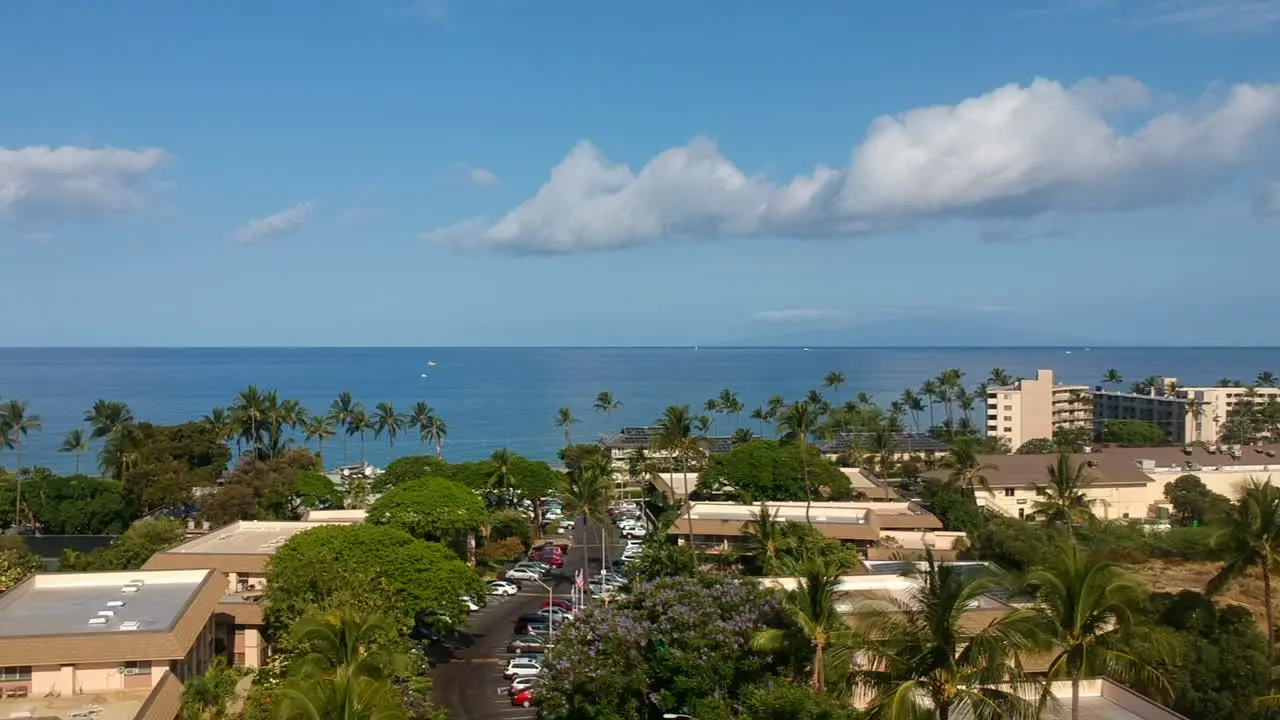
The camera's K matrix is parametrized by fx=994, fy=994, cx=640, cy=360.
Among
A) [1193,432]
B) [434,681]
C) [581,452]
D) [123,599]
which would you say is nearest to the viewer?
[123,599]

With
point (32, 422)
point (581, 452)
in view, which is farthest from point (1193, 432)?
point (32, 422)

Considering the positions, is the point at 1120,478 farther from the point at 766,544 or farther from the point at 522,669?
the point at 522,669

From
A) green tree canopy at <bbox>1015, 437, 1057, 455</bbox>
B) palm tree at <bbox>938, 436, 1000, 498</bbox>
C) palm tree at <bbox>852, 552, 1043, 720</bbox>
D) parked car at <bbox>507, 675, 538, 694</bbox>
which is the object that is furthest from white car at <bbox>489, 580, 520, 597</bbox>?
green tree canopy at <bbox>1015, 437, 1057, 455</bbox>

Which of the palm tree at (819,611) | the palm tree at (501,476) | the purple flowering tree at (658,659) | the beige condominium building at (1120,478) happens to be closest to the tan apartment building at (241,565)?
the palm tree at (501,476)

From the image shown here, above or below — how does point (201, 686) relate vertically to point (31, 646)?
below

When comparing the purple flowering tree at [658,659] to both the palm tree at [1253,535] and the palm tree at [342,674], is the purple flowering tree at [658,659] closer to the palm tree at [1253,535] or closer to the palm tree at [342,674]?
the palm tree at [342,674]

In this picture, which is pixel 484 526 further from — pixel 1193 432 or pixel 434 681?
pixel 1193 432

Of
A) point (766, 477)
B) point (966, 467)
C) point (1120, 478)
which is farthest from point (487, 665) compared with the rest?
point (1120, 478)
